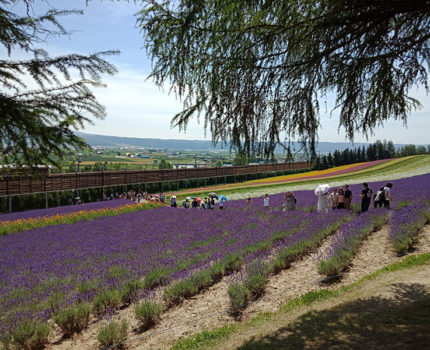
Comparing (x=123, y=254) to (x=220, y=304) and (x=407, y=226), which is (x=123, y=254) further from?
(x=407, y=226)

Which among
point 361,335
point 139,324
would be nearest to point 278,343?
point 361,335

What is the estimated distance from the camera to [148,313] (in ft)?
19.9

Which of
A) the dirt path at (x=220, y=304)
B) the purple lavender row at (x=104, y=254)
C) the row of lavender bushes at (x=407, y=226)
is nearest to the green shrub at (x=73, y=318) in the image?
the dirt path at (x=220, y=304)

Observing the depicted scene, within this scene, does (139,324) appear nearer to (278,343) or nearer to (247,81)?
(278,343)

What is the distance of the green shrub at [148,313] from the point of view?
606 cm

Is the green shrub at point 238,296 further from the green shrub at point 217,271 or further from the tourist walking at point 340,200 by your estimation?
the tourist walking at point 340,200

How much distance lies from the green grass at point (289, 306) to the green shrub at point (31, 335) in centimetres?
247

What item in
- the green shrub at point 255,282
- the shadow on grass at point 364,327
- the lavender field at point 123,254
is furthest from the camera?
the lavender field at point 123,254

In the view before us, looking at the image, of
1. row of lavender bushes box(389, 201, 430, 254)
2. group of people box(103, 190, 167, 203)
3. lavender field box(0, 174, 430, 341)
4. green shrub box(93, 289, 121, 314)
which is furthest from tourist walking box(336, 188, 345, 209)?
group of people box(103, 190, 167, 203)

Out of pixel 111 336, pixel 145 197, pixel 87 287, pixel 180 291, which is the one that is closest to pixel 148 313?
pixel 111 336

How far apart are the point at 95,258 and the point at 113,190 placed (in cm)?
3709

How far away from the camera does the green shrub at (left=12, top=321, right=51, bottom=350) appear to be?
5.41 metres

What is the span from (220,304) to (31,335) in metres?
3.59

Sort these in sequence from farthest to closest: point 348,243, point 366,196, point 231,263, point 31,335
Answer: point 366,196
point 348,243
point 231,263
point 31,335
